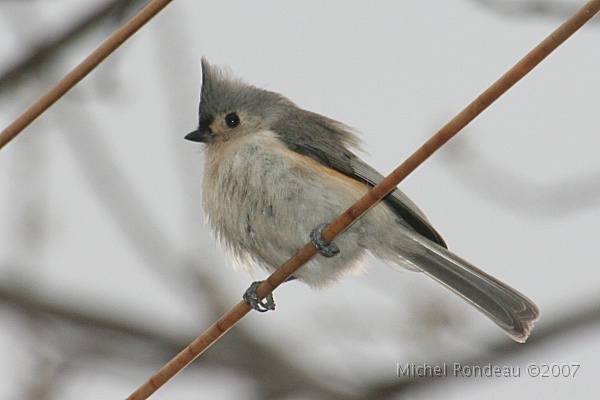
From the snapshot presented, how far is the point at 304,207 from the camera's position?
11.0 ft

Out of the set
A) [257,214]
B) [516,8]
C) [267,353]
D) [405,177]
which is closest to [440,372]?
[267,353]

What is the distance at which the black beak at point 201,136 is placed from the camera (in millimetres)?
3918

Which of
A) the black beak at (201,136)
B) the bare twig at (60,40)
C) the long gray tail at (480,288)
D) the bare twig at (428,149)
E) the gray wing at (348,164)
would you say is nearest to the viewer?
the bare twig at (428,149)

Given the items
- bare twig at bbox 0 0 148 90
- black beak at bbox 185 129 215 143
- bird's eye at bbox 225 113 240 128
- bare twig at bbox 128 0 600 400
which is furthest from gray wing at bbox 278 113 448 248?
bare twig at bbox 128 0 600 400

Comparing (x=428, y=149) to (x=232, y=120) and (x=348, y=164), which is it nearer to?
(x=348, y=164)

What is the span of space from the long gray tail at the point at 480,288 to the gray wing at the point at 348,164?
0.25 feet

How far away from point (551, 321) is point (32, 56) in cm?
258

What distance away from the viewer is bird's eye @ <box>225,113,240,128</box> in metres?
3.94

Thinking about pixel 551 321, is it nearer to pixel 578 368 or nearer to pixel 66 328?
pixel 578 368

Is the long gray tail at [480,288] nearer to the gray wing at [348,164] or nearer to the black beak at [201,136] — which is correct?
the gray wing at [348,164]

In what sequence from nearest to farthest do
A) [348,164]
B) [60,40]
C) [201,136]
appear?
[60,40] < [348,164] < [201,136]

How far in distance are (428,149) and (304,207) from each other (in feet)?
5.46

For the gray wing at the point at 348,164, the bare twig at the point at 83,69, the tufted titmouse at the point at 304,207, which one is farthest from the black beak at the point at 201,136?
the bare twig at the point at 83,69

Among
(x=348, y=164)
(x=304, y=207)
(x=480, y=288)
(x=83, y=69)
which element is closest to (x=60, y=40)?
(x=304, y=207)
